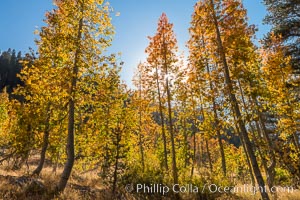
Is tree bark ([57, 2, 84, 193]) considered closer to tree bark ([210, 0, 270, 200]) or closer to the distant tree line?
tree bark ([210, 0, 270, 200])

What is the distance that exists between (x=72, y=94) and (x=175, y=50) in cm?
811

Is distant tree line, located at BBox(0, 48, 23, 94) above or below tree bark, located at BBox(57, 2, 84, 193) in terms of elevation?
above

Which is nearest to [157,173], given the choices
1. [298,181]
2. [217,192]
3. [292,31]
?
[217,192]

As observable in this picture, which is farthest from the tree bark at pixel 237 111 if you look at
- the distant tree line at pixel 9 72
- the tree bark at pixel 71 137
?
the distant tree line at pixel 9 72

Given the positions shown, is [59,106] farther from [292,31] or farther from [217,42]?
[292,31]

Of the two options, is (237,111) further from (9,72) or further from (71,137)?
(9,72)

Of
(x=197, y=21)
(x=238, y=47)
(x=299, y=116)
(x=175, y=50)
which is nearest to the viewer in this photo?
(x=238, y=47)

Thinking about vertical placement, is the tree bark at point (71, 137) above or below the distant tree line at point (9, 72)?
below

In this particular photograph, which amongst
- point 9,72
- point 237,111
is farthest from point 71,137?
point 9,72

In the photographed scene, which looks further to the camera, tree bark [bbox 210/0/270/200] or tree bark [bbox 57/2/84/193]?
tree bark [bbox 57/2/84/193]

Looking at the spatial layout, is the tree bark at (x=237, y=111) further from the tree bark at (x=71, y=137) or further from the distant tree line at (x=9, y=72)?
the distant tree line at (x=9, y=72)

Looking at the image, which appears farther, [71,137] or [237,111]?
[71,137]

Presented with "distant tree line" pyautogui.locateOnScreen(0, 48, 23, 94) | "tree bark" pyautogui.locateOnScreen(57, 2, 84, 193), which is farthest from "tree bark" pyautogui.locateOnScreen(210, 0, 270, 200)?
"distant tree line" pyautogui.locateOnScreen(0, 48, 23, 94)

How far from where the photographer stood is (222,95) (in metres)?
8.52
